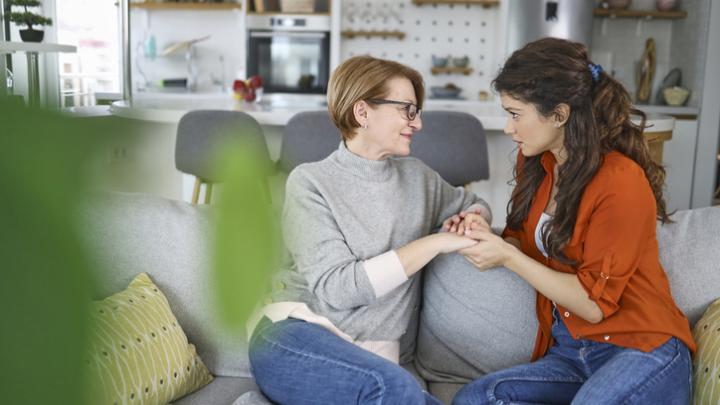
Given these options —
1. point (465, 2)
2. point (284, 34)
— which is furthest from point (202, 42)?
point (465, 2)

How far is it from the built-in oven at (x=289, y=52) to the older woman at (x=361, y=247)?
386 cm

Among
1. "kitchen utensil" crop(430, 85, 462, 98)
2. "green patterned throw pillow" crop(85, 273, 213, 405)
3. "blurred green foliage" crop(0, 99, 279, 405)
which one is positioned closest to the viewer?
"blurred green foliage" crop(0, 99, 279, 405)

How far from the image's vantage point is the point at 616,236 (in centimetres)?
146

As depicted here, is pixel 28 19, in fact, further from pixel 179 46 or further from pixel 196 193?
pixel 179 46

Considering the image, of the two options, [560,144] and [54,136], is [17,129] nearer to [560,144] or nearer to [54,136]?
[54,136]

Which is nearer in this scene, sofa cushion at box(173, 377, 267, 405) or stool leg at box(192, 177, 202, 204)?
sofa cushion at box(173, 377, 267, 405)

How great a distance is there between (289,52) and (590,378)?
445 centimetres

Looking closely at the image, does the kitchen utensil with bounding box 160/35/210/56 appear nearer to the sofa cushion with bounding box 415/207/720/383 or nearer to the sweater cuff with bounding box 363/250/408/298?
the sofa cushion with bounding box 415/207/720/383

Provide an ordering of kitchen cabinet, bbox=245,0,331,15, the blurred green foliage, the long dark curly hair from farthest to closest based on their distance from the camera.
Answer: kitchen cabinet, bbox=245,0,331,15
the long dark curly hair
the blurred green foliage

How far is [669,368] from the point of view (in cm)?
145

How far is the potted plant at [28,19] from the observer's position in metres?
0.31

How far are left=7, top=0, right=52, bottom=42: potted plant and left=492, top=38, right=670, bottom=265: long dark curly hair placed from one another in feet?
4.40

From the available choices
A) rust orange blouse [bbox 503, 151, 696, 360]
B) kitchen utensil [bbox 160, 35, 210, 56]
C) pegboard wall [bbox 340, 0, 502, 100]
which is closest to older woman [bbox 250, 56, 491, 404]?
rust orange blouse [bbox 503, 151, 696, 360]

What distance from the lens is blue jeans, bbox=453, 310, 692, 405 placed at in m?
1.42
